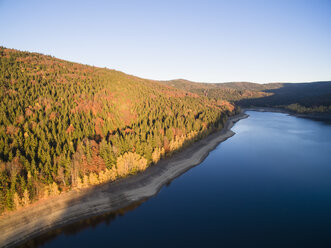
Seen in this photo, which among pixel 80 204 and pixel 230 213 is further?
pixel 230 213

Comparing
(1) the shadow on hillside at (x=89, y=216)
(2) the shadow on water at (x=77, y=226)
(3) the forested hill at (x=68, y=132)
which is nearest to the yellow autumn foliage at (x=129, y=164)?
(3) the forested hill at (x=68, y=132)

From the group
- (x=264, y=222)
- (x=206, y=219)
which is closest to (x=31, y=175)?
(x=206, y=219)

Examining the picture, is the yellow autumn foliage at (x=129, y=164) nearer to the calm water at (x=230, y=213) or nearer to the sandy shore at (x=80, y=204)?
the sandy shore at (x=80, y=204)

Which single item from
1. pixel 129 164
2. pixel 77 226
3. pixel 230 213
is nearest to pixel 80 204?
pixel 77 226

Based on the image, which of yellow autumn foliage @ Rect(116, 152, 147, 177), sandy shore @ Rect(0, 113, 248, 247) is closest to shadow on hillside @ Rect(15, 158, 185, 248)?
sandy shore @ Rect(0, 113, 248, 247)

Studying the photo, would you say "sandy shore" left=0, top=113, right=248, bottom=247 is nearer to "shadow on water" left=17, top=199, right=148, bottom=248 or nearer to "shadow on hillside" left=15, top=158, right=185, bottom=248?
"shadow on hillside" left=15, top=158, right=185, bottom=248

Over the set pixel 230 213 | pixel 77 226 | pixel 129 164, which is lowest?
pixel 77 226

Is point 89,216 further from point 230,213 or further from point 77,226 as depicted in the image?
point 230,213
